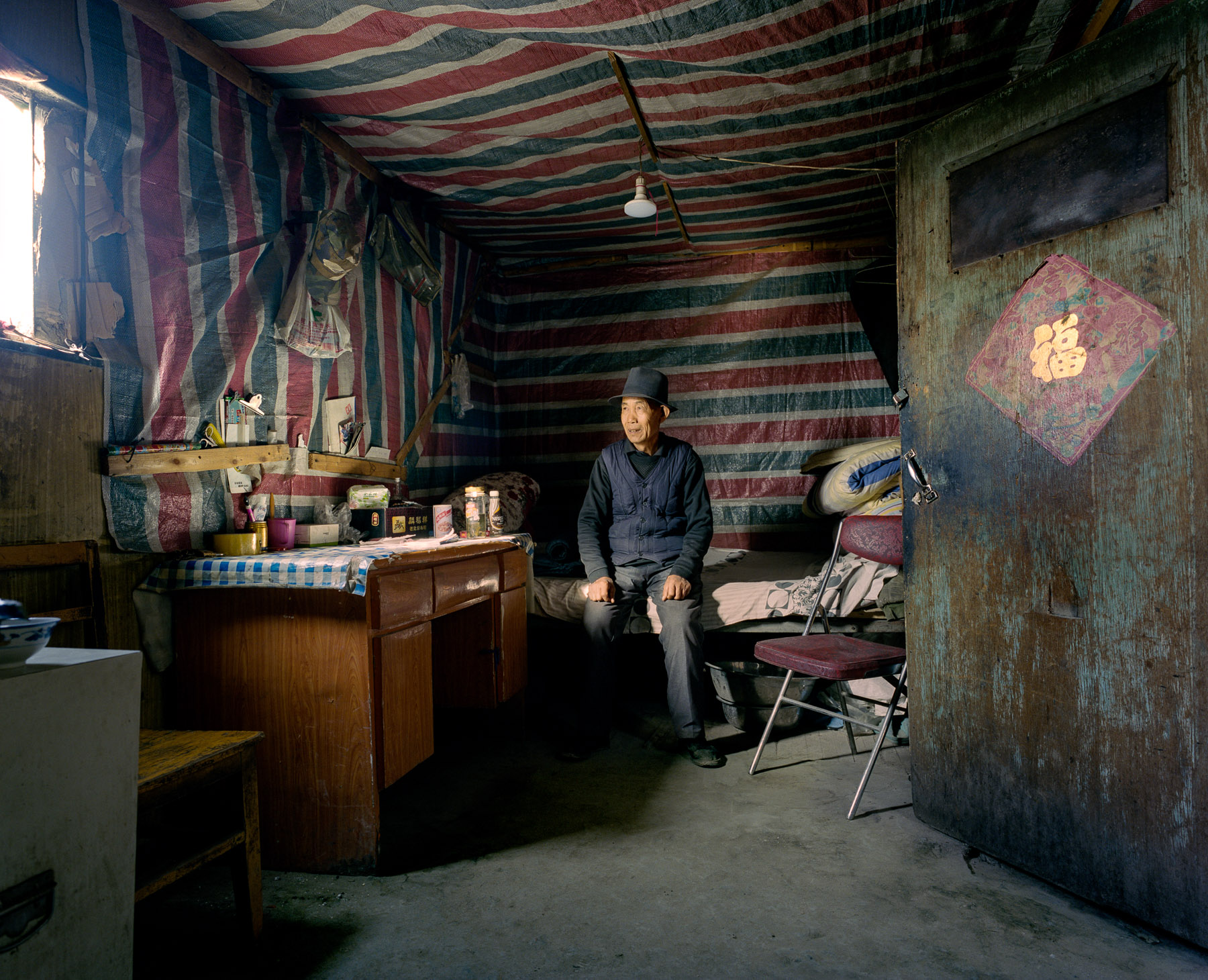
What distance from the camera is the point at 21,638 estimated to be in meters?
1.16

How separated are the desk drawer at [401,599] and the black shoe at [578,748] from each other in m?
1.08

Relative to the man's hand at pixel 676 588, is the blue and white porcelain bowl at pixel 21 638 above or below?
above

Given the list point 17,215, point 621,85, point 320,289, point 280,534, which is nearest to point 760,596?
point 280,534

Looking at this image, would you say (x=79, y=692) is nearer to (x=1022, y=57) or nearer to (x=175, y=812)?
(x=175, y=812)

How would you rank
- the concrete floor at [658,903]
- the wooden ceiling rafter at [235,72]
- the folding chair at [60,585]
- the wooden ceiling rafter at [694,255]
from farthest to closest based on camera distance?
1. the wooden ceiling rafter at [694,255]
2. the wooden ceiling rafter at [235,72]
3. the folding chair at [60,585]
4. the concrete floor at [658,903]

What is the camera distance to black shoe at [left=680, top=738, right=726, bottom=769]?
10.0ft

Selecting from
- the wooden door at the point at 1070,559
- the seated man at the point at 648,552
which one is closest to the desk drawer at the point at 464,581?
the seated man at the point at 648,552

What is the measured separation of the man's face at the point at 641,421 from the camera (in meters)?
3.46

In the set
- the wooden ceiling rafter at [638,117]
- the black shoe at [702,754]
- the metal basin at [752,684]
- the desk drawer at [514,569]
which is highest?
the wooden ceiling rafter at [638,117]

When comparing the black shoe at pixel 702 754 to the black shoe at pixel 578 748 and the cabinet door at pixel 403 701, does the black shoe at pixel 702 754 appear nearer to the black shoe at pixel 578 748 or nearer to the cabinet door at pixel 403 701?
the black shoe at pixel 578 748

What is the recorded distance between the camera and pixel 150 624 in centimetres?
228

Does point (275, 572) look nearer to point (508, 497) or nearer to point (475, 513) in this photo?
point (475, 513)

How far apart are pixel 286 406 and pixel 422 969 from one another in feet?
7.41

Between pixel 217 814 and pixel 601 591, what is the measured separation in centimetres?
177
